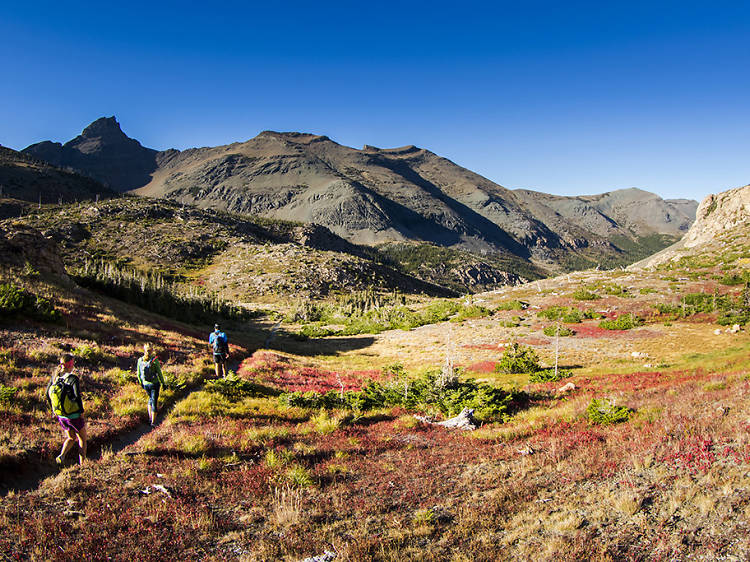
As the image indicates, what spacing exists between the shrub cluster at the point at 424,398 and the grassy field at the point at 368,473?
13.9 inches

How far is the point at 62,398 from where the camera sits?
8.53 metres

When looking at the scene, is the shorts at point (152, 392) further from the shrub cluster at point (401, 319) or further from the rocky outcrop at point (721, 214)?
the rocky outcrop at point (721, 214)

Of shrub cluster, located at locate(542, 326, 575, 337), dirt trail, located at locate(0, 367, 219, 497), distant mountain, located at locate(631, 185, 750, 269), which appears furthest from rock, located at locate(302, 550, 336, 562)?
distant mountain, located at locate(631, 185, 750, 269)

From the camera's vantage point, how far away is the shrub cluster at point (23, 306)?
18.3 m

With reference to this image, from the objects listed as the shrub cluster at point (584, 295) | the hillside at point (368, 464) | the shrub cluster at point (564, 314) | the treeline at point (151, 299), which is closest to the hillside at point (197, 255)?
the treeline at point (151, 299)

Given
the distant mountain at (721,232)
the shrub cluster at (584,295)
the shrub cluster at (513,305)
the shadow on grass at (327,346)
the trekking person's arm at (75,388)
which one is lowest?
the shadow on grass at (327,346)

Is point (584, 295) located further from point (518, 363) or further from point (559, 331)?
point (518, 363)

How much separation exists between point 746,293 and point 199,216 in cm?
19903

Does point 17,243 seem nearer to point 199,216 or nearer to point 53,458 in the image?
point 53,458

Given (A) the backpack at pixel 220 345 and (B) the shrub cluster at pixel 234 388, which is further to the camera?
(A) the backpack at pixel 220 345

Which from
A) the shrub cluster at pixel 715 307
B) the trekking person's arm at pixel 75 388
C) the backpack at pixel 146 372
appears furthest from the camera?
the shrub cluster at pixel 715 307

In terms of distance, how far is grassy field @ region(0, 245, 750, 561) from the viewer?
574 centimetres

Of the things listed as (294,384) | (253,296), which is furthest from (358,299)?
(294,384)

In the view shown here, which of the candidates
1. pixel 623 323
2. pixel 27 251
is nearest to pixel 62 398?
pixel 27 251
